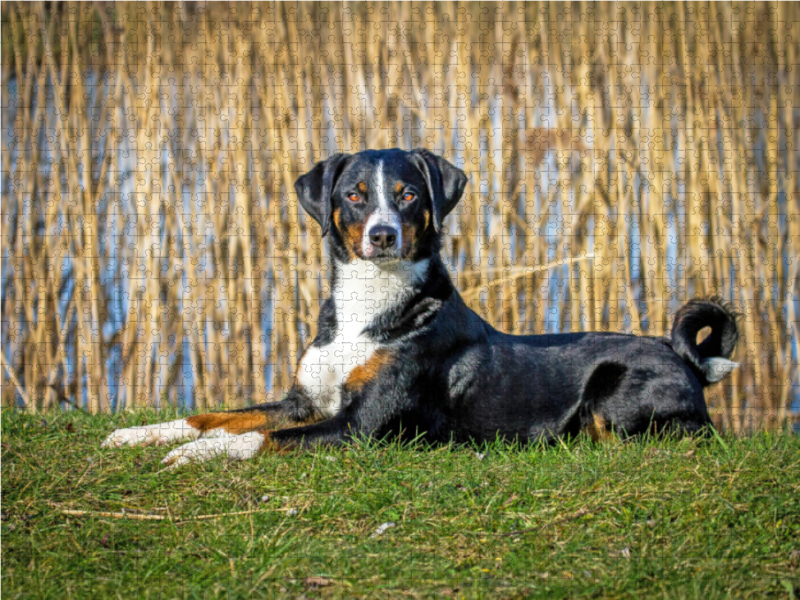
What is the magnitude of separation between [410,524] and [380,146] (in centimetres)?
326

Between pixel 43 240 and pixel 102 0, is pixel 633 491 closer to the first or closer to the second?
pixel 43 240

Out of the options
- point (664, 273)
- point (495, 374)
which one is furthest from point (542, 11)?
point (495, 374)

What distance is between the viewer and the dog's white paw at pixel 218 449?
339 cm

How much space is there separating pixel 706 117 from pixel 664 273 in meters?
1.12

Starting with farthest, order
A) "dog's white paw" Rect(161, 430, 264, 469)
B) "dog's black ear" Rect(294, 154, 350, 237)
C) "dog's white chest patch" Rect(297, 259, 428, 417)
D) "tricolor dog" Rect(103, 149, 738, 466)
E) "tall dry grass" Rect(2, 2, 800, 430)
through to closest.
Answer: "tall dry grass" Rect(2, 2, 800, 430), "dog's black ear" Rect(294, 154, 350, 237), "dog's white chest patch" Rect(297, 259, 428, 417), "tricolor dog" Rect(103, 149, 738, 466), "dog's white paw" Rect(161, 430, 264, 469)

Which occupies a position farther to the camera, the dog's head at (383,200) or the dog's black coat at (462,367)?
the dog's black coat at (462,367)

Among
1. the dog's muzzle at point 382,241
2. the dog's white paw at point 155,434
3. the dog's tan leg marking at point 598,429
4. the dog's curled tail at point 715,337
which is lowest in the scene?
the dog's tan leg marking at point 598,429

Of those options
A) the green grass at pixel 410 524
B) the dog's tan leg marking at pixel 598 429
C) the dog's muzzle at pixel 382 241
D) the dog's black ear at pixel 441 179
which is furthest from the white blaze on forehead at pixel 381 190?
the dog's tan leg marking at pixel 598 429

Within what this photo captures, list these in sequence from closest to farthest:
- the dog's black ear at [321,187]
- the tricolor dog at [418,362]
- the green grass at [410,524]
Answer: the green grass at [410,524], the tricolor dog at [418,362], the dog's black ear at [321,187]

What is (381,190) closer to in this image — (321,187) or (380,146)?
(321,187)

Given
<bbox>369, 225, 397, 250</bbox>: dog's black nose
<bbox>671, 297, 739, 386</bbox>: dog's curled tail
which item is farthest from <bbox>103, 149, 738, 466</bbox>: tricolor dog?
<bbox>671, 297, 739, 386</bbox>: dog's curled tail

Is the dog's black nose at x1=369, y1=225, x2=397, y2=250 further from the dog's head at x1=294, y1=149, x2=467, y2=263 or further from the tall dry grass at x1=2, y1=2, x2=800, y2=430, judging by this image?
the tall dry grass at x1=2, y1=2, x2=800, y2=430

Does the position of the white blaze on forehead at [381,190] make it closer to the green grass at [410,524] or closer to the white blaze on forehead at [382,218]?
the white blaze on forehead at [382,218]

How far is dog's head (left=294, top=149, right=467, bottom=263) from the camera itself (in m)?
3.71
